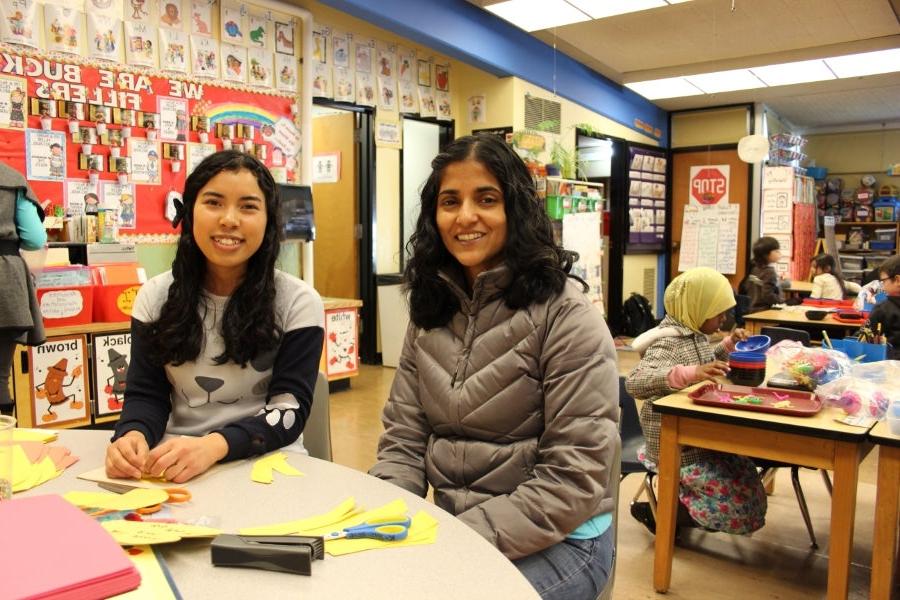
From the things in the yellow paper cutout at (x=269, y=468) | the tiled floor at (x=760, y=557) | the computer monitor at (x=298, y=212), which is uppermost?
the computer monitor at (x=298, y=212)

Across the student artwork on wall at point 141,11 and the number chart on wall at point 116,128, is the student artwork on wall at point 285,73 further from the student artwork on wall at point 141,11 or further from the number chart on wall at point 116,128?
the student artwork on wall at point 141,11

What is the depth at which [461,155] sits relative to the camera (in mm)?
1501

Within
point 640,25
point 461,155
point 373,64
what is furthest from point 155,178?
point 640,25

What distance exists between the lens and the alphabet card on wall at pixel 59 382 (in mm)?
3365

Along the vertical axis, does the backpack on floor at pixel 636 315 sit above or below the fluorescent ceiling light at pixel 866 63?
below

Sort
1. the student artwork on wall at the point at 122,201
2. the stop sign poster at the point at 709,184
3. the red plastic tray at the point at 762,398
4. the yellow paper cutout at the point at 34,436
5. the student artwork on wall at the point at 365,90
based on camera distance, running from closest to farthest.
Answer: the yellow paper cutout at the point at 34,436 → the red plastic tray at the point at 762,398 → the student artwork on wall at the point at 122,201 → the student artwork on wall at the point at 365,90 → the stop sign poster at the point at 709,184

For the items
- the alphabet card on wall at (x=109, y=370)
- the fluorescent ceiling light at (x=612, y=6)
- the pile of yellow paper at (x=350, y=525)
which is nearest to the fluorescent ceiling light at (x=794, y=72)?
the fluorescent ceiling light at (x=612, y=6)

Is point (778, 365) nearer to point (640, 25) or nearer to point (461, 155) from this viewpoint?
point (461, 155)

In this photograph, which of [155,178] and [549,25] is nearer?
[155,178]

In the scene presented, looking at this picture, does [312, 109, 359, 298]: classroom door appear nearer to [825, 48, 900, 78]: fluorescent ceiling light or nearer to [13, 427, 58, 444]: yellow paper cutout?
[13, 427, 58, 444]: yellow paper cutout

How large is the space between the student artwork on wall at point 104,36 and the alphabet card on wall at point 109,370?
1575mm

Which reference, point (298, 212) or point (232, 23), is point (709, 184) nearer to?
point (298, 212)

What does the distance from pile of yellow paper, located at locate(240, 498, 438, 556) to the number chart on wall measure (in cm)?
336

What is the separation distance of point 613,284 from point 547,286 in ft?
24.2
